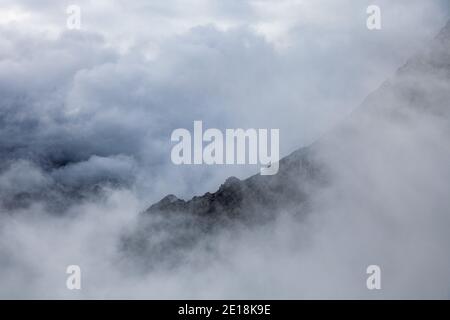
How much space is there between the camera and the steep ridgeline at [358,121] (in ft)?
255

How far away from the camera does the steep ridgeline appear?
7769 cm

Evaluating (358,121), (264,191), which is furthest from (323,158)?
(264,191)

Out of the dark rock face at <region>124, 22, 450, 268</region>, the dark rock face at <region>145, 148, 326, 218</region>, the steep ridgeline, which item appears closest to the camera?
the dark rock face at <region>124, 22, 450, 268</region>

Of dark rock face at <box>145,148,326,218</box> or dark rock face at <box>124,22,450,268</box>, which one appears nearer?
dark rock face at <box>124,22,450,268</box>

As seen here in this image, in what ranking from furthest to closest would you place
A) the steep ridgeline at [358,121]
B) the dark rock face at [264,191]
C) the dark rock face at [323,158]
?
1. the dark rock face at [264,191]
2. the steep ridgeline at [358,121]
3. the dark rock face at [323,158]

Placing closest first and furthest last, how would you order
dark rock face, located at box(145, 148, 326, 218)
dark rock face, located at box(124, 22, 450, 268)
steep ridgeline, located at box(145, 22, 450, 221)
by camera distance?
1. dark rock face, located at box(124, 22, 450, 268)
2. steep ridgeline, located at box(145, 22, 450, 221)
3. dark rock face, located at box(145, 148, 326, 218)

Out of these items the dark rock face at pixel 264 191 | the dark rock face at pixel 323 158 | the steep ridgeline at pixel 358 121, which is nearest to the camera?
the dark rock face at pixel 323 158

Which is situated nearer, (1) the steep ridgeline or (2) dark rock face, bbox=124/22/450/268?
(2) dark rock face, bbox=124/22/450/268

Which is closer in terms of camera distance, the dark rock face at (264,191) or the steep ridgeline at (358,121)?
the steep ridgeline at (358,121)

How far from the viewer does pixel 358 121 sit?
8444cm
